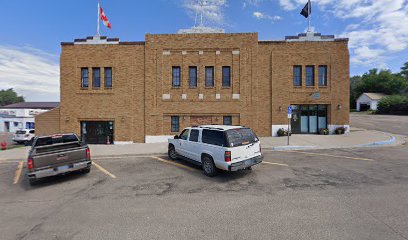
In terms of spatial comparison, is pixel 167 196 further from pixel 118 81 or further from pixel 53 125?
pixel 53 125

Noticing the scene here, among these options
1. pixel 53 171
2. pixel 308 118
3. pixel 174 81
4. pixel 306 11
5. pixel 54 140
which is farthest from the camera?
pixel 308 118

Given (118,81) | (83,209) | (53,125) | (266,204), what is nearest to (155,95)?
(118,81)

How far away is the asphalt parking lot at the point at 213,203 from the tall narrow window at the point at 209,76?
10.0 meters

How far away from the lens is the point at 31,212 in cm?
506

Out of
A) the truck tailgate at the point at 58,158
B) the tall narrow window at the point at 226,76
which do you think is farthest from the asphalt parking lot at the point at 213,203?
the tall narrow window at the point at 226,76

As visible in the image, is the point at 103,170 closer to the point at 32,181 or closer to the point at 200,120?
the point at 32,181

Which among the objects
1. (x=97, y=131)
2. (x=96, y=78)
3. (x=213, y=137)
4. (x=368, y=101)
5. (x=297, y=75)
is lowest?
(x=97, y=131)

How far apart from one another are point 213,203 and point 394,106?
59852 millimetres

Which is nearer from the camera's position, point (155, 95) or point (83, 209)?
point (83, 209)

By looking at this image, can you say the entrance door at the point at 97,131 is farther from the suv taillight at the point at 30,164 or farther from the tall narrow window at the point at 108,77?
the suv taillight at the point at 30,164

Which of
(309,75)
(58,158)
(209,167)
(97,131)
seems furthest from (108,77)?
(309,75)

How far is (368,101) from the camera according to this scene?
61656 mm

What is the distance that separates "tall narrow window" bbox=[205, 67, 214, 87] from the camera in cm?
1711

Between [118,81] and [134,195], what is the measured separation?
43.8 feet
